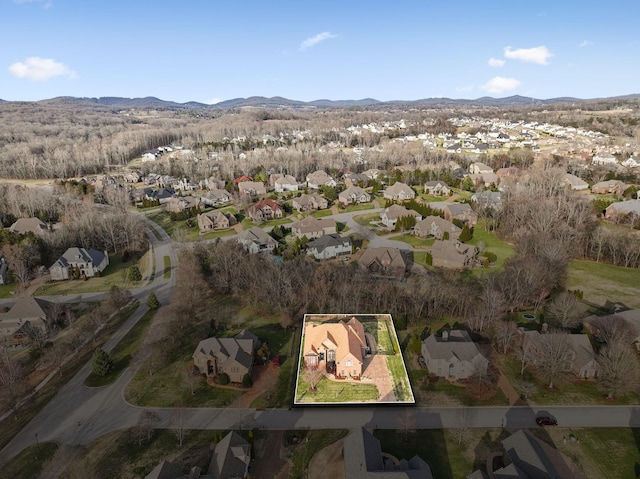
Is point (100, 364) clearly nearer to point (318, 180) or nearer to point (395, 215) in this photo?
point (395, 215)

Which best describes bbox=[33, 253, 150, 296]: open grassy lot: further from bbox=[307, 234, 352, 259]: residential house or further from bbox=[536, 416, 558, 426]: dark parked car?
bbox=[536, 416, 558, 426]: dark parked car

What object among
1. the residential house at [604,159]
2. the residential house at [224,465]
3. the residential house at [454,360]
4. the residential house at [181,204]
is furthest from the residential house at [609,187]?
the residential house at [224,465]

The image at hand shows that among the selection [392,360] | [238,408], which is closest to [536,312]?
[392,360]

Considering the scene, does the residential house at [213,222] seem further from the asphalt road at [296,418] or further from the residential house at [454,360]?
the residential house at [454,360]

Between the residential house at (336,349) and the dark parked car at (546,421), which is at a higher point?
the residential house at (336,349)

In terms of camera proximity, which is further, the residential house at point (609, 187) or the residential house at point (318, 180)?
the residential house at point (318, 180)

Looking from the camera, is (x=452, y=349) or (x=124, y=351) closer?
(x=452, y=349)

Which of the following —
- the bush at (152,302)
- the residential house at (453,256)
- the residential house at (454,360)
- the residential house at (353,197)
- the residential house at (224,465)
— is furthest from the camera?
the residential house at (353,197)

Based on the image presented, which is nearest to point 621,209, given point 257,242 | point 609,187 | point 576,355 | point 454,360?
point 609,187
